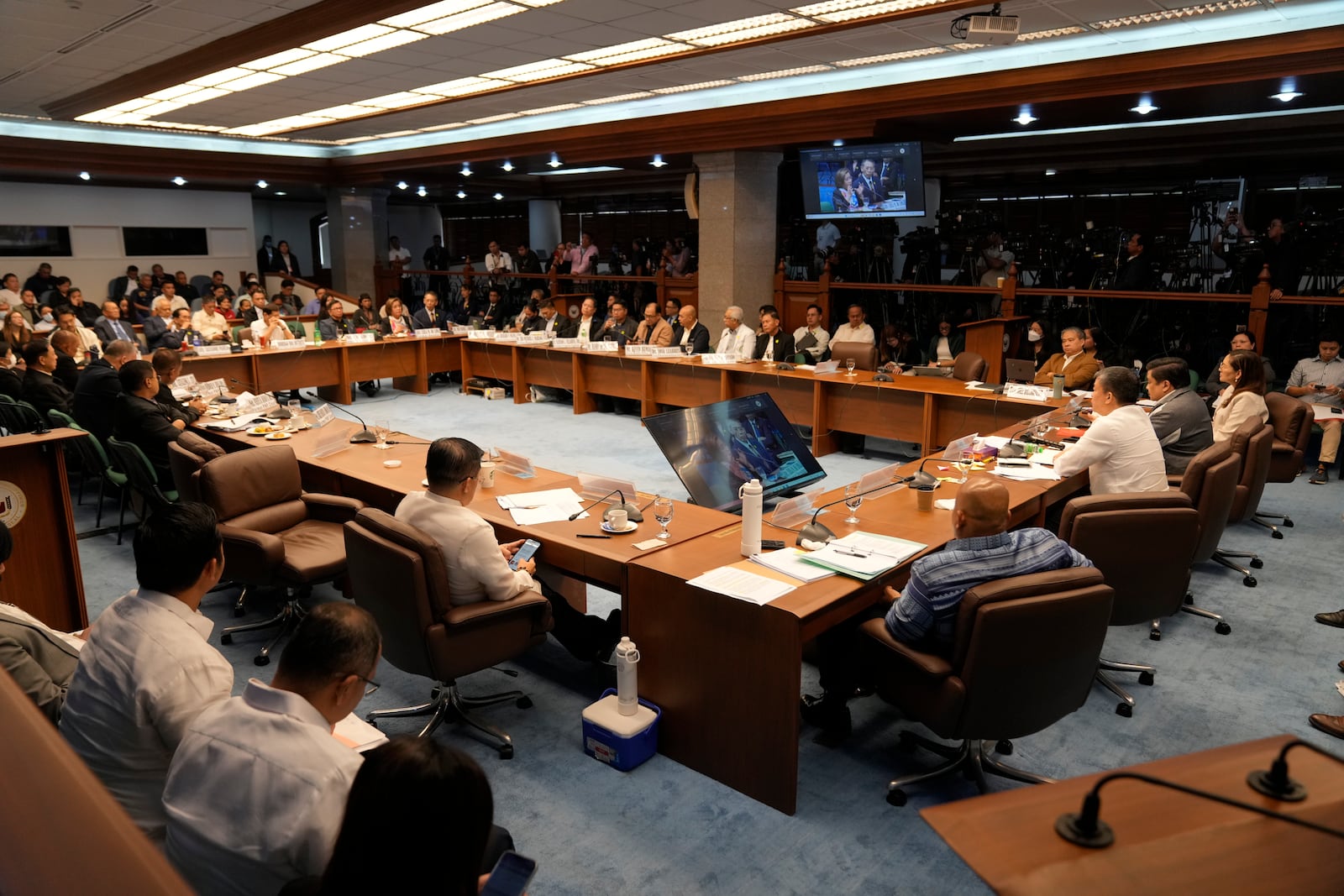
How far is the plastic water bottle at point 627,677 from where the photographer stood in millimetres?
3025

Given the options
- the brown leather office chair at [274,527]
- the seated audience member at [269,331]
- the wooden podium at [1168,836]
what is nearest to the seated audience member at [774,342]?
the brown leather office chair at [274,527]

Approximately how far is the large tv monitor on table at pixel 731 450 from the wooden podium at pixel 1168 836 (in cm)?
285

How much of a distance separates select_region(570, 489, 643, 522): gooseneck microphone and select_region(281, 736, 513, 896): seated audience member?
2276 millimetres

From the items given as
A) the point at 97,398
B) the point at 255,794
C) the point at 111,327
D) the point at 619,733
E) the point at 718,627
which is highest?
the point at 111,327

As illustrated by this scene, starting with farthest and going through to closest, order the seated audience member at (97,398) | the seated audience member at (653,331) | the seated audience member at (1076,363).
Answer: the seated audience member at (653,331) → the seated audience member at (1076,363) → the seated audience member at (97,398)

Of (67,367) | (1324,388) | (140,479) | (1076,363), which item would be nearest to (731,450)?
(140,479)

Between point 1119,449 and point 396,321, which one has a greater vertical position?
point 396,321

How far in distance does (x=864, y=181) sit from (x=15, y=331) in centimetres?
956

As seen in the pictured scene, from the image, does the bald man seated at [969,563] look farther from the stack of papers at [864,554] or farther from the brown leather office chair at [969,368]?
the brown leather office chair at [969,368]

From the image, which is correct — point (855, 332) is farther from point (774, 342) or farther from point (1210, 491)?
point (1210, 491)

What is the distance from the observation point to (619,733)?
300 centimetres

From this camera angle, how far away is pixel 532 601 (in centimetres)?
318

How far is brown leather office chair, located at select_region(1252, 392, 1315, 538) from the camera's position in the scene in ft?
18.3

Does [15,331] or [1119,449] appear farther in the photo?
[15,331]
